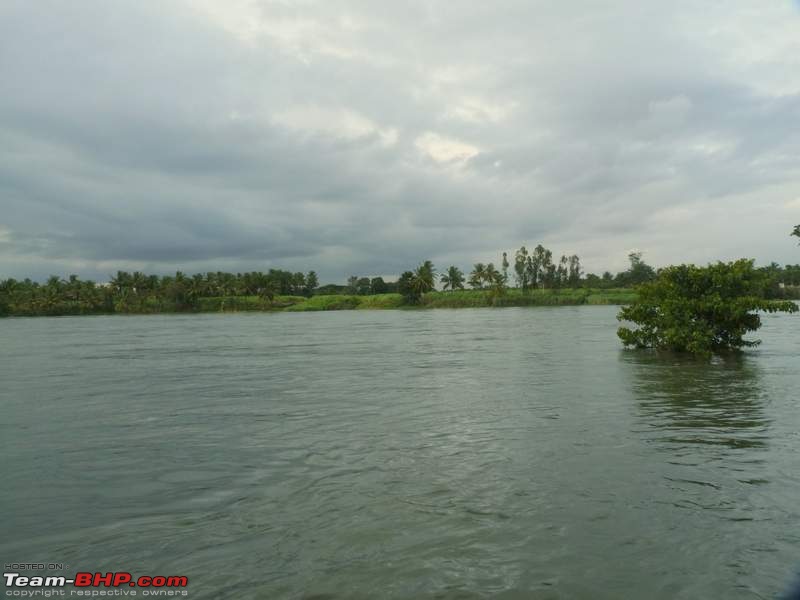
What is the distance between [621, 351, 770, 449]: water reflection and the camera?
11.7 m

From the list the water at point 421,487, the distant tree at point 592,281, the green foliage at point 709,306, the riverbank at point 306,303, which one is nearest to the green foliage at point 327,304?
the riverbank at point 306,303

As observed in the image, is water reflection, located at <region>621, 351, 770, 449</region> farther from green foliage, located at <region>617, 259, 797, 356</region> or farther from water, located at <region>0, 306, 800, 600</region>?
green foliage, located at <region>617, 259, 797, 356</region>

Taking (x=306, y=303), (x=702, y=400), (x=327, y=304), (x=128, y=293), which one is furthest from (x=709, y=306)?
(x=128, y=293)

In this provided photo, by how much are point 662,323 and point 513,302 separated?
4755 inches

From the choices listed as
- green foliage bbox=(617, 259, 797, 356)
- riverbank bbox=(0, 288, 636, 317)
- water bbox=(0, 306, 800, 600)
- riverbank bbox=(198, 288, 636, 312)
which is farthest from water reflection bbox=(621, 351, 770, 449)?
riverbank bbox=(0, 288, 636, 317)

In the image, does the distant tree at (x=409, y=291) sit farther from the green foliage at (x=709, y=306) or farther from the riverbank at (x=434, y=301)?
the green foliage at (x=709, y=306)

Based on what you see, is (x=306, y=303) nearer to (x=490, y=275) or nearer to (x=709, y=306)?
(x=490, y=275)

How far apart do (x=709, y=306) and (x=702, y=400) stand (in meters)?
12.2

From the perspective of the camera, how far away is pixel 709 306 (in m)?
26.4

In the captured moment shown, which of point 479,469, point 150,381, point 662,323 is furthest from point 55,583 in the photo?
point 662,323

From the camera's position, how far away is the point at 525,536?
7.03 metres

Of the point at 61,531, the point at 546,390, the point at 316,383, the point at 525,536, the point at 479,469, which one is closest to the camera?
the point at 525,536

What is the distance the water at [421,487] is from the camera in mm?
6195

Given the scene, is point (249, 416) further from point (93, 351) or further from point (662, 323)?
point (93, 351)
